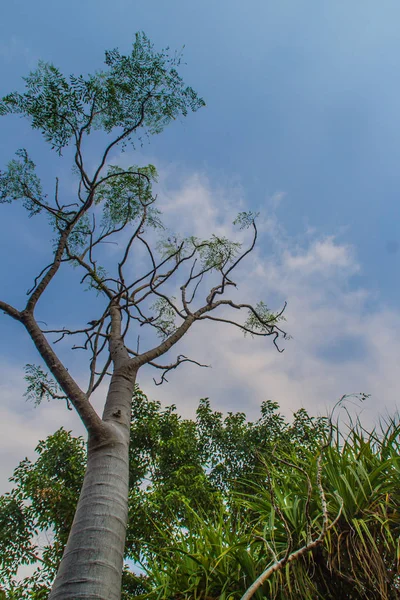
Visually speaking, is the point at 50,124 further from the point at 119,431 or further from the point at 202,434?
the point at 202,434

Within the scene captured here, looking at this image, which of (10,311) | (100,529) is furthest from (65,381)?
(100,529)

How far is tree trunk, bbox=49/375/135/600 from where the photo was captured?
238 centimetres

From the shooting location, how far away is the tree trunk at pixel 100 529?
7.82 feet

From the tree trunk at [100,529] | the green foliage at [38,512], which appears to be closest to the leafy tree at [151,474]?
the green foliage at [38,512]

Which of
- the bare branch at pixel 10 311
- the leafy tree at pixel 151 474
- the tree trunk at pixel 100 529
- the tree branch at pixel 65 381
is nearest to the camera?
the tree trunk at pixel 100 529

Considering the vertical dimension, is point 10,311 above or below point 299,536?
above

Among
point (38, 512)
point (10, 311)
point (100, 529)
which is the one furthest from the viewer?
point (38, 512)

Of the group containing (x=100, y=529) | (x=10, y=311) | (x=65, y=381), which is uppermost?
(x=10, y=311)

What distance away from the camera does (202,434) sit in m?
9.13

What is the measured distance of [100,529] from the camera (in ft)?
8.66

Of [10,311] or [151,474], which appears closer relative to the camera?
[10,311]

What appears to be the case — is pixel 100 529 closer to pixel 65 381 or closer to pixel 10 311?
pixel 65 381

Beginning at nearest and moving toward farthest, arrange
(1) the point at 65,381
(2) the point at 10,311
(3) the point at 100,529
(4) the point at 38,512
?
(3) the point at 100,529 → (1) the point at 65,381 → (2) the point at 10,311 → (4) the point at 38,512

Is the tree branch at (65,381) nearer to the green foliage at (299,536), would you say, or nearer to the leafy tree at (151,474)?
the green foliage at (299,536)
